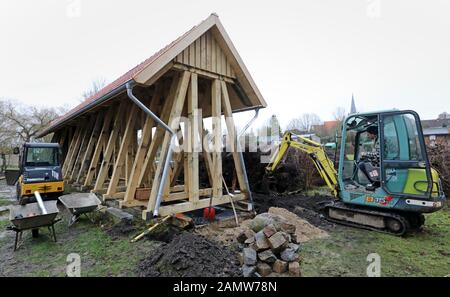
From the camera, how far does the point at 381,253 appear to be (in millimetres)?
3883

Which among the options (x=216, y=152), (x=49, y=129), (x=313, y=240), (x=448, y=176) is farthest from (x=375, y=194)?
(x=49, y=129)

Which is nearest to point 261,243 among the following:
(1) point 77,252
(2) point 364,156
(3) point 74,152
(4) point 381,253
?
(4) point 381,253

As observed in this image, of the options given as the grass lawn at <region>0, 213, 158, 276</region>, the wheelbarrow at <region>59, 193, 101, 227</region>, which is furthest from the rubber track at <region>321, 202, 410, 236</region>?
the wheelbarrow at <region>59, 193, 101, 227</region>

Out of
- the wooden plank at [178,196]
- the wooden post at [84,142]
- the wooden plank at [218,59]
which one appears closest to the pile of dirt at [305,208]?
the wooden plank at [178,196]

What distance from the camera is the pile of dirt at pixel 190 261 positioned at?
9.54 ft

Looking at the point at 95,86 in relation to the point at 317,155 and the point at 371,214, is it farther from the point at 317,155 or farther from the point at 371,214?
the point at 371,214

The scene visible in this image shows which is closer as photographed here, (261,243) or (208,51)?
(261,243)

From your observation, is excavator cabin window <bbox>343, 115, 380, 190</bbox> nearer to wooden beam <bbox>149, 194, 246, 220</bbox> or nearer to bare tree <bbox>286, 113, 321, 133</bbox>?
wooden beam <bbox>149, 194, 246, 220</bbox>

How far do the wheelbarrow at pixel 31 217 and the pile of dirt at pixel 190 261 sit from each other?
2.45 meters

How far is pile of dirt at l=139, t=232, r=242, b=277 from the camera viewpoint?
2.91m

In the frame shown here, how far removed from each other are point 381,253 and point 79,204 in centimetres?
642

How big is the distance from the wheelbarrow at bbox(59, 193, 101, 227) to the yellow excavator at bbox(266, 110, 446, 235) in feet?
19.7

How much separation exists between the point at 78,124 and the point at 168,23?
746cm
